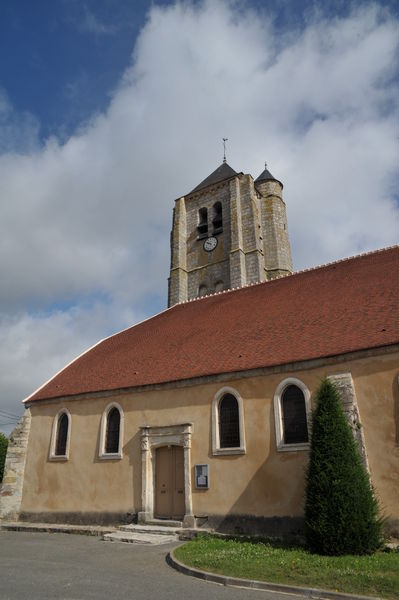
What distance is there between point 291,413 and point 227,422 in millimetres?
2035

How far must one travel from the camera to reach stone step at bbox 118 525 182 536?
510 inches

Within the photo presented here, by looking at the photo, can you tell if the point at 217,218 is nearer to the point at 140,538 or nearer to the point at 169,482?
the point at 169,482

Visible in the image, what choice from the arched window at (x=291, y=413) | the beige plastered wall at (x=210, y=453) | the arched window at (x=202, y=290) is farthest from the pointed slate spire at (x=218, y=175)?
the arched window at (x=291, y=413)

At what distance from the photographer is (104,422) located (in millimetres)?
16172

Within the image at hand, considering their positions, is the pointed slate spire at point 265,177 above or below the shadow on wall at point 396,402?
above

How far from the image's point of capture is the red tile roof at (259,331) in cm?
1302

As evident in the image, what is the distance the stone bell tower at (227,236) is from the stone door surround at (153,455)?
17.5m

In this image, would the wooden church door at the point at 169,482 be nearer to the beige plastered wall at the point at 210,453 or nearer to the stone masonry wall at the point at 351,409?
the beige plastered wall at the point at 210,453

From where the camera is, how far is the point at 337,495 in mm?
9609

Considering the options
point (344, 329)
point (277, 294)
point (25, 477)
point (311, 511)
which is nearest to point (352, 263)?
point (277, 294)

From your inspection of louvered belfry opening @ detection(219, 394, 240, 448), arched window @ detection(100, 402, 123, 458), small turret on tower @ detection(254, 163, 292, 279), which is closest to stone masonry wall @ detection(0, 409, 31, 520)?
arched window @ detection(100, 402, 123, 458)

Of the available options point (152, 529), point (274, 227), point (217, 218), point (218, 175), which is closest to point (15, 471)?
point (152, 529)

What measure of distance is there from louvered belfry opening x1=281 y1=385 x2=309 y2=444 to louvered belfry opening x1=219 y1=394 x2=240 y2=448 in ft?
4.89

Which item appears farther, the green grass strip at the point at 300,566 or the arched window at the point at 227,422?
the arched window at the point at 227,422
